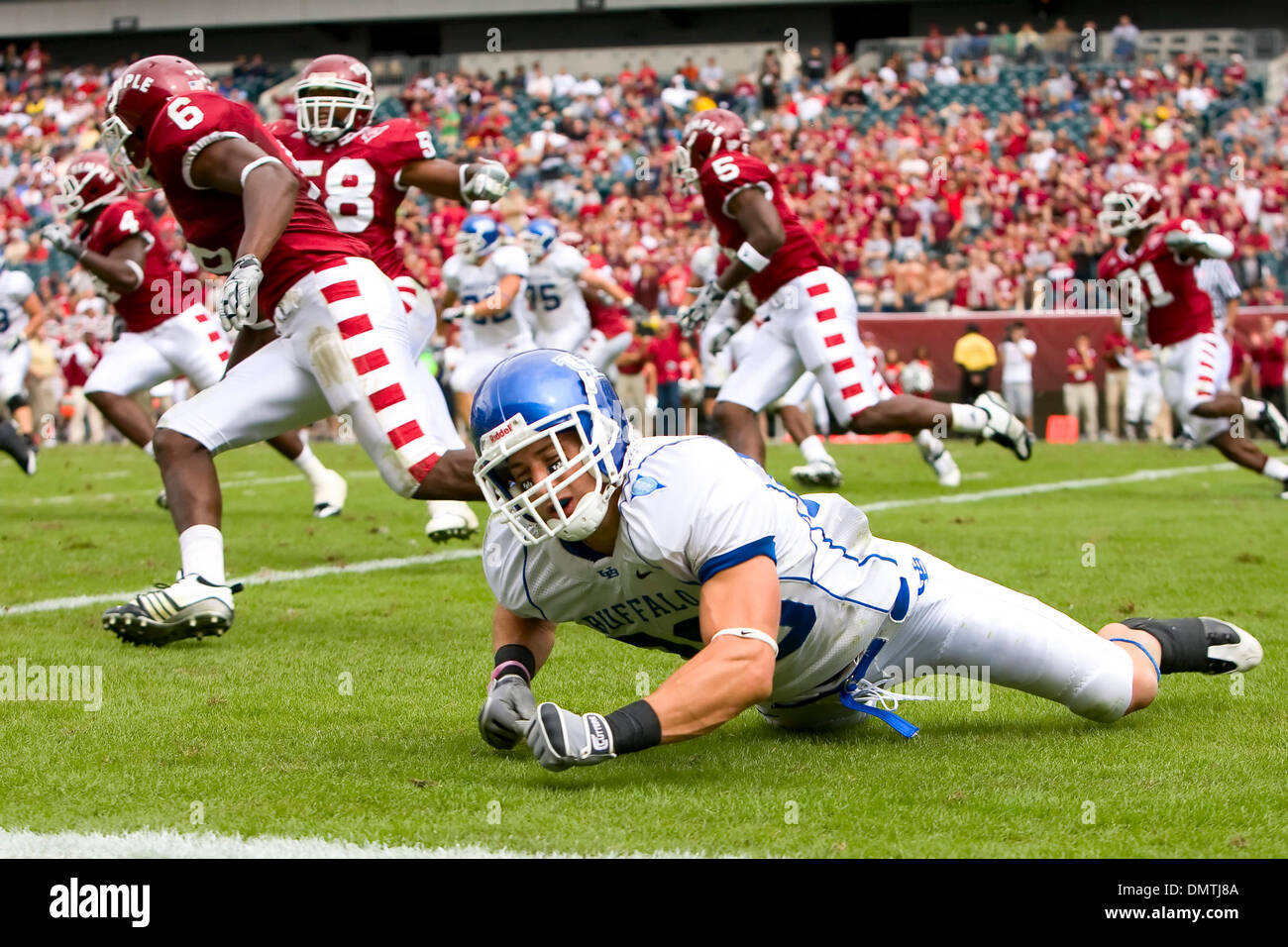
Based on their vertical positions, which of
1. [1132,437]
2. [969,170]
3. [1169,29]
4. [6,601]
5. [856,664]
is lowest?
[1132,437]

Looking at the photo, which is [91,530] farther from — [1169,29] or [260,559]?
[1169,29]

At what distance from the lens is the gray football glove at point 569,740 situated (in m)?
2.72

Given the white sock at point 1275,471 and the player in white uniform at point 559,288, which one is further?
the player in white uniform at point 559,288

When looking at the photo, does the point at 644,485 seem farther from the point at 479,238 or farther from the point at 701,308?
the point at 479,238

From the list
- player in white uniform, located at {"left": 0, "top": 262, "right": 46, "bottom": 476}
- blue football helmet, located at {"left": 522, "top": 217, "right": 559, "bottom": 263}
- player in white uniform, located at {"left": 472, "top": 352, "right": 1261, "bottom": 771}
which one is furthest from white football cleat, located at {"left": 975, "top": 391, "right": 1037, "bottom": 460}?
player in white uniform, located at {"left": 0, "top": 262, "right": 46, "bottom": 476}

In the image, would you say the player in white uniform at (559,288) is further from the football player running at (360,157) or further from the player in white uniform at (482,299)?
the football player running at (360,157)

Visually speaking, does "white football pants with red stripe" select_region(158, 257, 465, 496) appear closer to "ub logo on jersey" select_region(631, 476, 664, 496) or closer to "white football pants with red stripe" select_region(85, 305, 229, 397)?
"ub logo on jersey" select_region(631, 476, 664, 496)

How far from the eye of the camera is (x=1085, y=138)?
70.5 ft

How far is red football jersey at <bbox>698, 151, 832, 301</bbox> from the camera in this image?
769 centimetres

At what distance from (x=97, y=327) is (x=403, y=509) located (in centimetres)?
1187

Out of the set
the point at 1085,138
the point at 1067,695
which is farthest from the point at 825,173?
the point at 1067,695

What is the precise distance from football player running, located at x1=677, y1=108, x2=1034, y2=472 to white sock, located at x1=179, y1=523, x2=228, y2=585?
3674mm

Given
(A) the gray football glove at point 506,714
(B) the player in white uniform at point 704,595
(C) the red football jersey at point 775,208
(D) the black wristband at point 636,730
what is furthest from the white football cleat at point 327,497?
(D) the black wristband at point 636,730

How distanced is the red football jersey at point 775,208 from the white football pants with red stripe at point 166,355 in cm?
290
